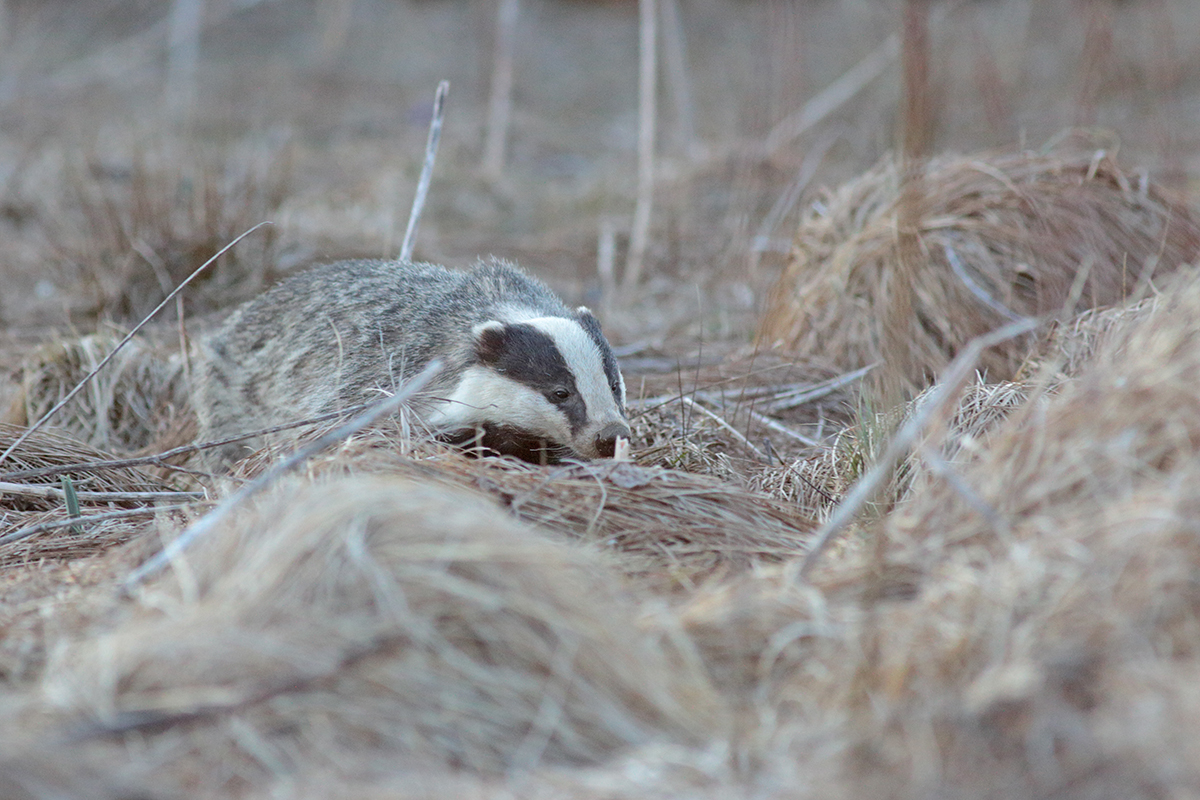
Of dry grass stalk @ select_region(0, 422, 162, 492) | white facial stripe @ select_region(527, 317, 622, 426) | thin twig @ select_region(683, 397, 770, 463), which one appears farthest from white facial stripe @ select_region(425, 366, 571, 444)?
dry grass stalk @ select_region(0, 422, 162, 492)

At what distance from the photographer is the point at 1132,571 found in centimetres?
208

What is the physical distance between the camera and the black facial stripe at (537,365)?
3994mm

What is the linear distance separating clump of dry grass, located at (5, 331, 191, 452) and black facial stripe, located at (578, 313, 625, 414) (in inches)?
77.0

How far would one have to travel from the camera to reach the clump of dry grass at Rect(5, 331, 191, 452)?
5.05 m

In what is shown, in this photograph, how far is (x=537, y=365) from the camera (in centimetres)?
405

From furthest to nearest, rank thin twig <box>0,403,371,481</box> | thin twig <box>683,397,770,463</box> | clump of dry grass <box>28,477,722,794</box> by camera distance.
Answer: thin twig <box>683,397,770,463</box>
thin twig <box>0,403,371,481</box>
clump of dry grass <box>28,477,722,794</box>

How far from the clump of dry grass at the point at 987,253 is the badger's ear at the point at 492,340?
175 cm

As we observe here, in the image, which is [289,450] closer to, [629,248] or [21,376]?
[21,376]

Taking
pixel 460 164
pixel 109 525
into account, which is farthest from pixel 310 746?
pixel 460 164

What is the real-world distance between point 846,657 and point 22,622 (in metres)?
1.75

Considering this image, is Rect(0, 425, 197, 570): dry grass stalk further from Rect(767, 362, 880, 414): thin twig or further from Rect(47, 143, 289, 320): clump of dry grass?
Rect(767, 362, 880, 414): thin twig

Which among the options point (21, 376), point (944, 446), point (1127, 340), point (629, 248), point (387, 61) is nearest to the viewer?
point (1127, 340)

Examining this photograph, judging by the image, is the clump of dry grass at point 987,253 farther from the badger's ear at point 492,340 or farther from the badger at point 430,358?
the badger's ear at point 492,340

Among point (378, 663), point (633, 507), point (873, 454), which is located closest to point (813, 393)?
point (873, 454)
